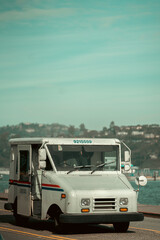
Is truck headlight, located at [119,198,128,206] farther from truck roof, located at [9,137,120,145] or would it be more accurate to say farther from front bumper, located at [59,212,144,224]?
truck roof, located at [9,137,120,145]

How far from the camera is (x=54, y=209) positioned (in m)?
14.6

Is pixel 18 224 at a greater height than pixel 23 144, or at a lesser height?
lesser

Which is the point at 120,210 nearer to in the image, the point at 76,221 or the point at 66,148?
the point at 76,221

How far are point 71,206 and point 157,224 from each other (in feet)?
14.6

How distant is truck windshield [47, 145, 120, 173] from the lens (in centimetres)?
1516

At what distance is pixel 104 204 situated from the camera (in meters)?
14.2

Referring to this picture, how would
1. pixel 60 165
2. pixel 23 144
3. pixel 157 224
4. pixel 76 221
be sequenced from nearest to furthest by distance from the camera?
1. pixel 76 221
2. pixel 60 165
3. pixel 23 144
4. pixel 157 224

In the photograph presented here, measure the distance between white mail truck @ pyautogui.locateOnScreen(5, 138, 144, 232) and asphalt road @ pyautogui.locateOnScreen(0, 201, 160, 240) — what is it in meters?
0.36

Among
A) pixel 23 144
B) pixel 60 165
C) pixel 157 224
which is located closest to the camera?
pixel 60 165

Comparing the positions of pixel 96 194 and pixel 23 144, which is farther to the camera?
pixel 23 144

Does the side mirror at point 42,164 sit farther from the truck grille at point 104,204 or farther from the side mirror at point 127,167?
the side mirror at point 127,167

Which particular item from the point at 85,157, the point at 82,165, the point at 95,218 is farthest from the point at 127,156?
the point at 95,218

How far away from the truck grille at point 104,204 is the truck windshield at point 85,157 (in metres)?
1.21

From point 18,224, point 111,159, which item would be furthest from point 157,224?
point 18,224
